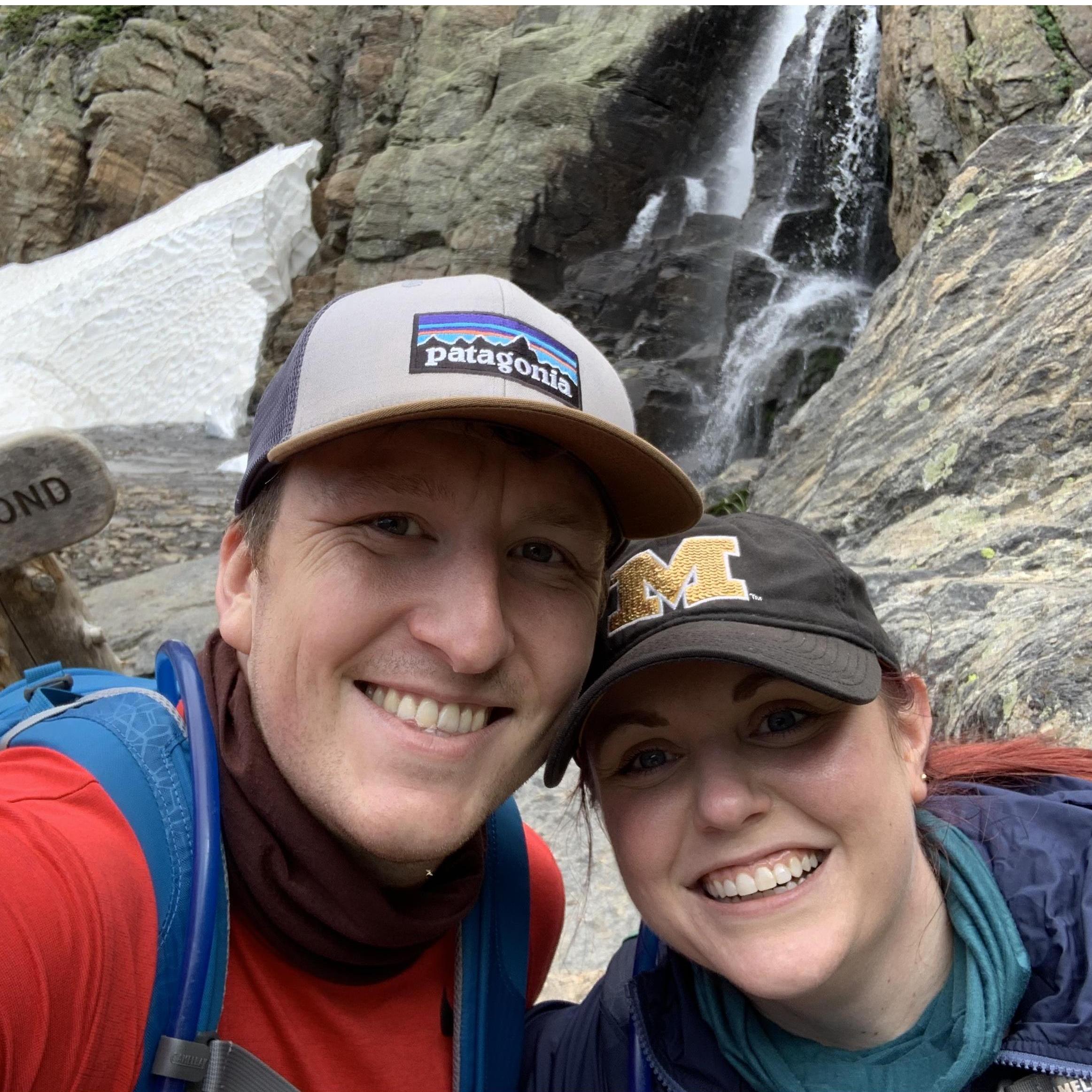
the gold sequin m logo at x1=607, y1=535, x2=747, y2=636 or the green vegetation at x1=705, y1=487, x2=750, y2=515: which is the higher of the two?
the gold sequin m logo at x1=607, y1=535, x2=747, y2=636

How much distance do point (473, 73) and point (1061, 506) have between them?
697 inches

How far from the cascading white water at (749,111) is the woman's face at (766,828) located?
16627mm

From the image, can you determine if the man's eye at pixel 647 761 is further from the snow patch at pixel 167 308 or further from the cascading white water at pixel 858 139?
the snow patch at pixel 167 308

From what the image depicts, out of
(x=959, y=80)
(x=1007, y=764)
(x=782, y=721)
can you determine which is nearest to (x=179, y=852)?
(x=782, y=721)

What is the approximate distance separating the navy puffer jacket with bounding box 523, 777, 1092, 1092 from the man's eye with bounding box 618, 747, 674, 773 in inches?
16.5

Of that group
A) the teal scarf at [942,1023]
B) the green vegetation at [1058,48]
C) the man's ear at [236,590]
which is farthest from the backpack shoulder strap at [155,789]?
the green vegetation at [1058,48]

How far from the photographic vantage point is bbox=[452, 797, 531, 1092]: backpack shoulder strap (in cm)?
153

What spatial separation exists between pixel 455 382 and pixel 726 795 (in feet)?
2.46

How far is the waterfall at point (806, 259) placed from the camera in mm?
12398

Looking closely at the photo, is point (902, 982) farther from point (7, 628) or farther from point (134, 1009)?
point (7, 628)

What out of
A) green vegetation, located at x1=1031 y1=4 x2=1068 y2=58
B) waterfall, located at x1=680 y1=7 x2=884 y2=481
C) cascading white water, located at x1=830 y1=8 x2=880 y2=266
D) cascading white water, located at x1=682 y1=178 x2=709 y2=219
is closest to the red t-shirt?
green vegetation, located at x1=1031 y1=4 x2=1068 y2=58

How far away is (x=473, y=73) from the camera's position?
59.6 feet

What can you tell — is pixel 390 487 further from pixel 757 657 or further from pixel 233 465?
pixel 233 465

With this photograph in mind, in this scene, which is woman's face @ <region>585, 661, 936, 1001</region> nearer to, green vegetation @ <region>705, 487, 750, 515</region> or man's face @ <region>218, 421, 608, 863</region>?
man's face @ <region>218, 421, 608, 863</region>
